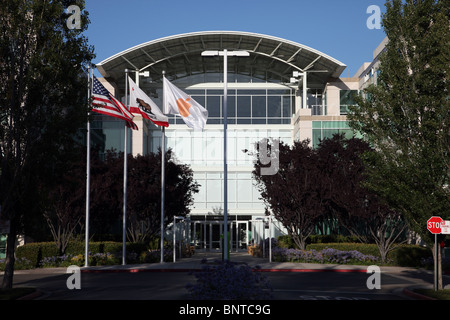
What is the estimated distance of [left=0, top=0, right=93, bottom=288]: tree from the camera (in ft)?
59.6

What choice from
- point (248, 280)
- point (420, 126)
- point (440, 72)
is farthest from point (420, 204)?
point (248, 280)

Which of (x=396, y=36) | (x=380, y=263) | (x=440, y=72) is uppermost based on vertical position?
(x=396, y=36)

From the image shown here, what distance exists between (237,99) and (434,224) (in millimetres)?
33015

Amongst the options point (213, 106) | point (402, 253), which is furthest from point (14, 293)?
point (213, 106)

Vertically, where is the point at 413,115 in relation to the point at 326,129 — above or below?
below

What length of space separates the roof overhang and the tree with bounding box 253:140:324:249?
1309 centimetres

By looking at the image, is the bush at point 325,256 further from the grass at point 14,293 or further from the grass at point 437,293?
the grass at point 14,293

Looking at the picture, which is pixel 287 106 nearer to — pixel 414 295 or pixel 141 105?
pixel 141 105

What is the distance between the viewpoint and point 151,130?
4888cm

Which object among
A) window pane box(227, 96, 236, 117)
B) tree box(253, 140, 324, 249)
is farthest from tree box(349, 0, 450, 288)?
window pane box(227, 96, 236, 117)

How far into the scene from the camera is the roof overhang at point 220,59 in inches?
1791

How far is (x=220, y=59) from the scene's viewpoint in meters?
48.3

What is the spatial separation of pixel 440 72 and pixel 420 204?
4.43m
